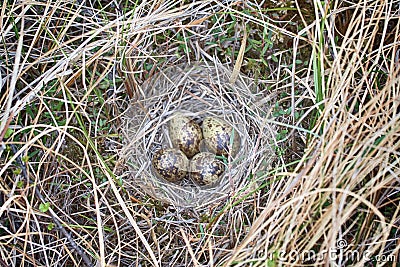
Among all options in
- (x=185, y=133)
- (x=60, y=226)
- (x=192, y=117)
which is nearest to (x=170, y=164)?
(x=185, y=133)

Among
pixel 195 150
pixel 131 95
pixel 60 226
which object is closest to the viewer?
pixel 60 226

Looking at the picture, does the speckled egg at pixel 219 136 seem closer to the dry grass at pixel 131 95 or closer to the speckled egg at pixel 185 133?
the speckled egg at pixel 185 133

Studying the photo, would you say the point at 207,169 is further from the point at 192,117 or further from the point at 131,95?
the point at 131,95

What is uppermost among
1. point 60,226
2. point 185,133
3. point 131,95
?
point 131,95

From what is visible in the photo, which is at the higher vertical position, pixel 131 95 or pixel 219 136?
pixel 131 95

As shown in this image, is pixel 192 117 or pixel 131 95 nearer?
pixel 131 95

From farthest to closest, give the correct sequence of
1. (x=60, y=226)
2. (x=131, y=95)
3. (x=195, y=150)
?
1. (x=195, y=150)
2. (x=131, y=95)
3. (x=60, y=226)

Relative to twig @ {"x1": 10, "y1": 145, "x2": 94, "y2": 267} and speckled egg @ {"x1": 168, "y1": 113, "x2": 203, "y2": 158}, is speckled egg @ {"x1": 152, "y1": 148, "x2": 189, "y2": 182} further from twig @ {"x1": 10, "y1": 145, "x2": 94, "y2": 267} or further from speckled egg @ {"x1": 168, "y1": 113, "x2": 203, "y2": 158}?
twig @ {"x1": 10, "y1": 145, "x2": 94, "y2": 267}
